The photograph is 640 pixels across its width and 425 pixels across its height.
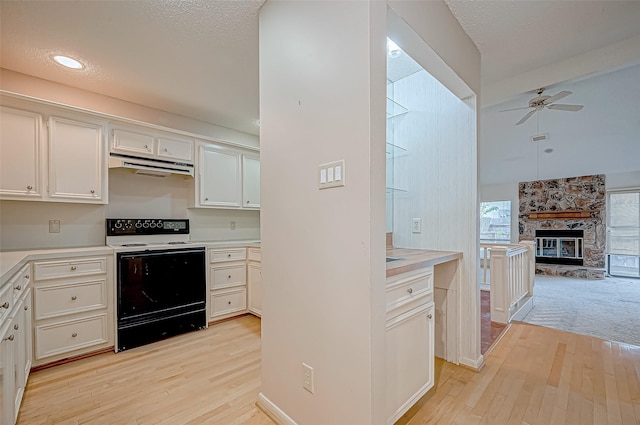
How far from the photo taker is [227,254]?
329 cm

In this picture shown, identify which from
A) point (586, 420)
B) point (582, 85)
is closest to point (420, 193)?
point (586, 420)

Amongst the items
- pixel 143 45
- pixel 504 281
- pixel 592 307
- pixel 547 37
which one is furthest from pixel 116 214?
pixel 592 307

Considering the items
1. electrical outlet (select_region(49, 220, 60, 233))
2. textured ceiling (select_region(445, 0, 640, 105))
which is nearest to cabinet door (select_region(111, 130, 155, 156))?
electrical outlet (select_region(49, 220, 60, 233))

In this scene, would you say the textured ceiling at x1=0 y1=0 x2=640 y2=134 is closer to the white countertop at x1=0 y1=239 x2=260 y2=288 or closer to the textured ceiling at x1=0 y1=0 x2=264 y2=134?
the textured ceiling at x1=0 y1=0 x2=264 y2=134

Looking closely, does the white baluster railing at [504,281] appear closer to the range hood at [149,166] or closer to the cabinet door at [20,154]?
the range hood at [149,166]

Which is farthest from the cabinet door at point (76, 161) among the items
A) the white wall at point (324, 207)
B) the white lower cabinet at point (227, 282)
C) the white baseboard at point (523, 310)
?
the white baseboard at point (523, 310)

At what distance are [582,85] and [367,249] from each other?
203 inches

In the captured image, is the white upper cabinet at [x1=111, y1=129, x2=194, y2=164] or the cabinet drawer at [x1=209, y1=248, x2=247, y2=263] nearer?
the white upper cabinet at [x1=111, y1=129, x2=194, y2=164]

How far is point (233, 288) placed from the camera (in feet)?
11.0

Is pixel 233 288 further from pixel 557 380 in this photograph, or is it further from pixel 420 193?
pixel 557 380

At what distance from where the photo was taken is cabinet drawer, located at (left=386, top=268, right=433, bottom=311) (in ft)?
4.72

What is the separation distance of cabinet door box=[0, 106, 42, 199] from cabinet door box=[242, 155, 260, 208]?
1929 mm

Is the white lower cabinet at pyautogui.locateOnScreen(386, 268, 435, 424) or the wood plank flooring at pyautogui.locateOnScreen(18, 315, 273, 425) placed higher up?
the white lower cabinet at pyautogui.locateOnScreen(386, 268, 435, 424)

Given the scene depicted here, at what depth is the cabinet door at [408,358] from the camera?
4.72 ft
